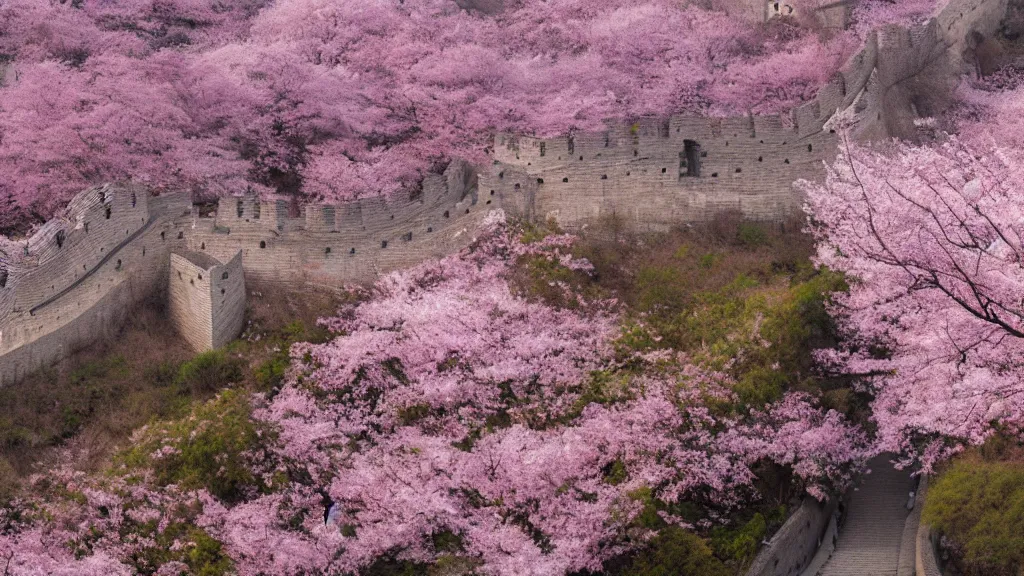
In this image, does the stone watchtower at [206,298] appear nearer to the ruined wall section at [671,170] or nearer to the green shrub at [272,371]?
the green shrub at [272,371]

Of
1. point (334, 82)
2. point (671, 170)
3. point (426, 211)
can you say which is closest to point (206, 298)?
point (426, 211)

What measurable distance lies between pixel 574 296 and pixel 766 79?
1207cm

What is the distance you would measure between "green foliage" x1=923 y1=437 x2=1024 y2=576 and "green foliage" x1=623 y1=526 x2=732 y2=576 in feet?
14.5

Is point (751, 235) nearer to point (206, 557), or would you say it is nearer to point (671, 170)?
point (671, 170)

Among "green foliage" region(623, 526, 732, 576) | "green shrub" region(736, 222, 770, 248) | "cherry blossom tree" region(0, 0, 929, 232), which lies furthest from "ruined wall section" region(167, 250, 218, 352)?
"green shrub" region(736, 222, 770, 248)

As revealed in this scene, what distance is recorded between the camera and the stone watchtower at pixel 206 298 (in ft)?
107

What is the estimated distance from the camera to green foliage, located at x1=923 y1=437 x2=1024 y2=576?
2700cm

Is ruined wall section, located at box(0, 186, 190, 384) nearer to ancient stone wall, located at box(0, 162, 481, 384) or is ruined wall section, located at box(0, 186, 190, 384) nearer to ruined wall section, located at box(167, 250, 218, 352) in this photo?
ancient stone wall, located at box(0, 162, 481, 384)

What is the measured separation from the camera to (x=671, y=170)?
36.3 metres

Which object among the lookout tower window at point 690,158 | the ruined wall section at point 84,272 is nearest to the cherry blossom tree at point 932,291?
the lookout tower window at point 690,158

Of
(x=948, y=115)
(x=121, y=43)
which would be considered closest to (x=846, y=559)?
(x=948, y=115)

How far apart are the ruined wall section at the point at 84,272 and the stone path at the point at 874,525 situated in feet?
51.8

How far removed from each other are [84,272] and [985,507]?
19.0 meters

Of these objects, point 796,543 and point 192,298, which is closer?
point 796,543
